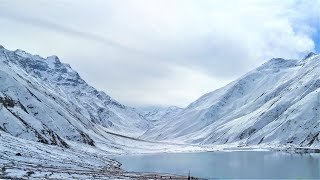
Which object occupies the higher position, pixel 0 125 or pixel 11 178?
pixel 0 125

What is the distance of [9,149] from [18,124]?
63328 mm

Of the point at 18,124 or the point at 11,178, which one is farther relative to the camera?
the point at 18,124

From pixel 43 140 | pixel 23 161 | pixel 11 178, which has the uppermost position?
pixel 43 140

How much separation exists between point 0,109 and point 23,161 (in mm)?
77273

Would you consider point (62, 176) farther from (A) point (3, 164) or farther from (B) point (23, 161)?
(B) point (23, 161)

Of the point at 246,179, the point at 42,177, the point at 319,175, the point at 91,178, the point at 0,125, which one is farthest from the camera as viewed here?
the point at 0,125

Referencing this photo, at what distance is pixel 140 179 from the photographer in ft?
349

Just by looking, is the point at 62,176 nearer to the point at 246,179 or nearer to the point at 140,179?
the point at 140,179

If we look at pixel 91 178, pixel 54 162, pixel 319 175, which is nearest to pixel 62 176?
pixel 91 178

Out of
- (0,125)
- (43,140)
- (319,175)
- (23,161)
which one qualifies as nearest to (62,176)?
(23,161)

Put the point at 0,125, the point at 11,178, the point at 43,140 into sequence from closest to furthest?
the point at 11,178, the point at 0,125, the point at 43,140

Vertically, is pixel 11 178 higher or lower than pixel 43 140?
lower

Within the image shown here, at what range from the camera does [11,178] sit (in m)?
84.6

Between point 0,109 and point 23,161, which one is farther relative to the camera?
point 0,109
